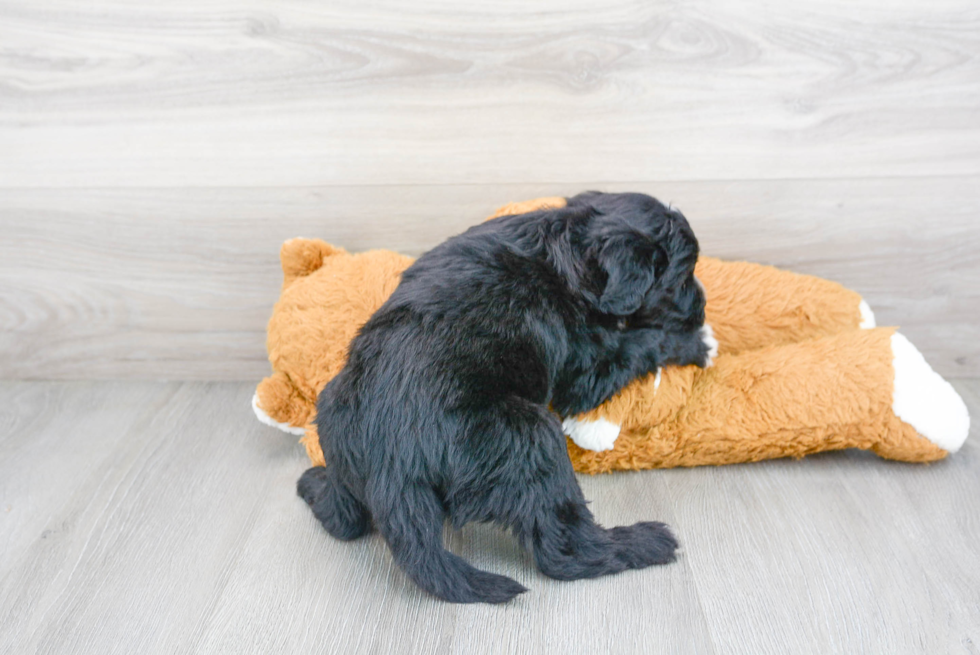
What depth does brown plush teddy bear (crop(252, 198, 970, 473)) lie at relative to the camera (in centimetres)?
135

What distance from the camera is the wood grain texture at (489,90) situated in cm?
149

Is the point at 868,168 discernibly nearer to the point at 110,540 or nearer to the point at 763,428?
the point at 763,428

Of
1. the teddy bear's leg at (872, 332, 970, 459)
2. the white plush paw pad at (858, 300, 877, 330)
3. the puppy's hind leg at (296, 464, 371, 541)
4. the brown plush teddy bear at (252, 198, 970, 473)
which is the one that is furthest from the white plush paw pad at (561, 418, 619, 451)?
the white plush paw pad at (858, 300, 877, 330)

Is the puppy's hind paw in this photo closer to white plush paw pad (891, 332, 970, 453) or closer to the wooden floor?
the wooden floor

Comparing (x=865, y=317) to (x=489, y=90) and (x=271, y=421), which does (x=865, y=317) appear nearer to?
(x=489, y=90)

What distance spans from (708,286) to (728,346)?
139 millimetres

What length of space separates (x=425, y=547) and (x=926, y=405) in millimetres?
980

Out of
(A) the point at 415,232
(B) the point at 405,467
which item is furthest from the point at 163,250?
(B) the point at 405,467

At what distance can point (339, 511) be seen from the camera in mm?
1234

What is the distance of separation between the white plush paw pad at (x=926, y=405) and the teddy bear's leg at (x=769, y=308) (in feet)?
0.58

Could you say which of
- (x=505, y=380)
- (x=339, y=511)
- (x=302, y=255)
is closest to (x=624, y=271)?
(x=505, y=380)

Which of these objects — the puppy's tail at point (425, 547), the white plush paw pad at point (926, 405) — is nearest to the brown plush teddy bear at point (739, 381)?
the white plush paw pad at point (926, 405)

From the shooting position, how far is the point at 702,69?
151cm

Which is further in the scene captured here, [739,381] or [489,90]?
[489,90]
